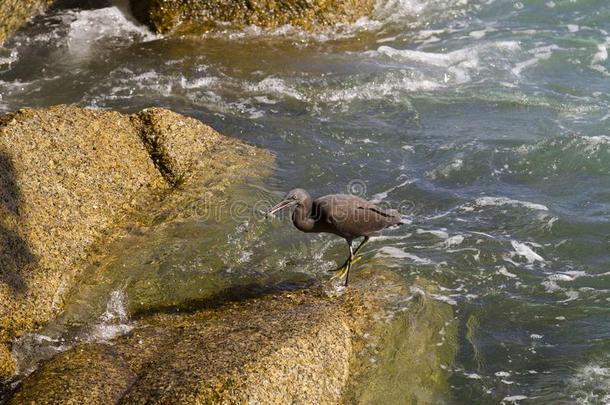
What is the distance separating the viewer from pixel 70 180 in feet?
20.9

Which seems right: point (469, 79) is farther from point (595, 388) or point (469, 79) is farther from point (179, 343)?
point (179, 343)

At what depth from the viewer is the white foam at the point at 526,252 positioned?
22.2 feet

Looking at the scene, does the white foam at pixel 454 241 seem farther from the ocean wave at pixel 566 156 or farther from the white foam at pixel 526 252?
the ocean wave at pixel 566 156

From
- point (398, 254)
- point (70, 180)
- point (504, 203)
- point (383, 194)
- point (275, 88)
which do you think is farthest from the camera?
point (275, 88)

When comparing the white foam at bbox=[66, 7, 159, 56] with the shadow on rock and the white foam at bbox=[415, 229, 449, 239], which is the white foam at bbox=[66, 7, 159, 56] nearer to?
the shadow on rock

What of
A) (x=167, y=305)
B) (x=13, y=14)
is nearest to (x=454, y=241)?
(x=167, y=305)

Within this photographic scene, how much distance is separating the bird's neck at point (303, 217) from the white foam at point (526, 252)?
6.54ft

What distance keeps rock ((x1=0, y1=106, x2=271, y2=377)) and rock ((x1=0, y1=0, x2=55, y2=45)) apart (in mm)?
4971

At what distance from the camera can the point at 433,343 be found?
5.56m

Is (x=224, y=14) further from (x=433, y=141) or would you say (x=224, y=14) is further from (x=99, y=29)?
(x=433, y=141)

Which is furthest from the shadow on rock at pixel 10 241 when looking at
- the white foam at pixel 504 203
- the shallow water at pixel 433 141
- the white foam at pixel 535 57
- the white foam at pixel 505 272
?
the white foam at pixel 535 57

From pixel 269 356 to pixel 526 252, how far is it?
315 centimetres

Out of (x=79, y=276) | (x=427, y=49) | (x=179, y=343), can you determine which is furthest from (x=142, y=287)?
(x=427, y=49)

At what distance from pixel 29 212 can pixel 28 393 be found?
1755 mm
